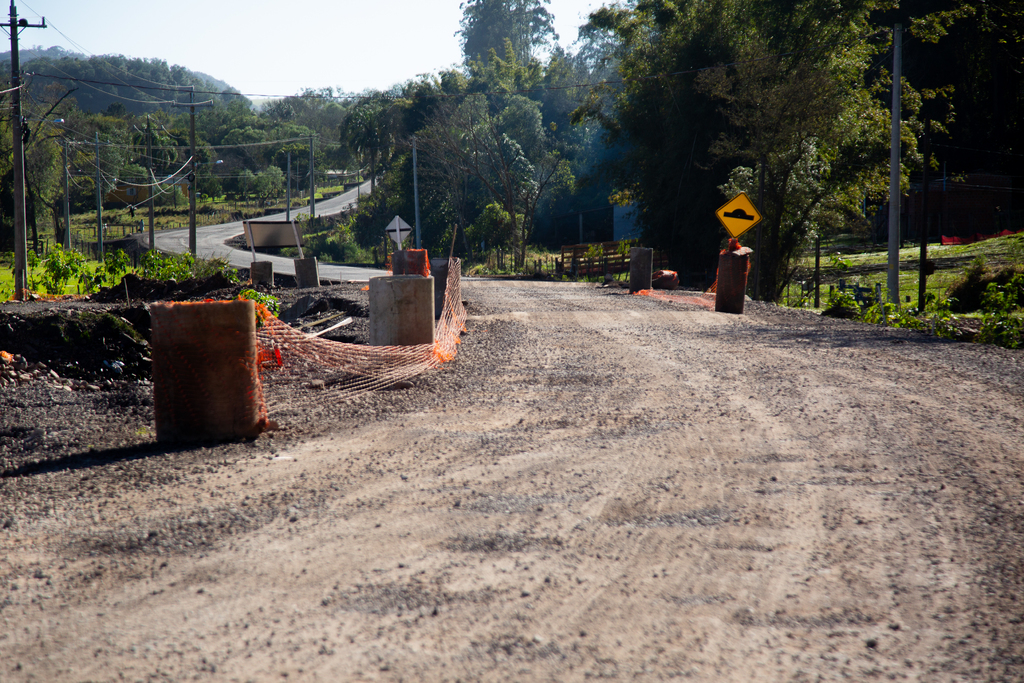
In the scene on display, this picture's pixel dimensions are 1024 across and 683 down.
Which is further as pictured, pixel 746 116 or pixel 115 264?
pixel 746 116

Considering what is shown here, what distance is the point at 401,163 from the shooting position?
63.5 metres

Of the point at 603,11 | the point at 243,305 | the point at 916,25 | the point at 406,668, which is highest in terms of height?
the point at 603,11

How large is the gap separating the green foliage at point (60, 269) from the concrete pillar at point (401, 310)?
48.4ft

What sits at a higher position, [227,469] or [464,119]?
[464,119]

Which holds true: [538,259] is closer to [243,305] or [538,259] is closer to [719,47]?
[719,47]

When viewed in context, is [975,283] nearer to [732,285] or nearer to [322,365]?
[732,285]

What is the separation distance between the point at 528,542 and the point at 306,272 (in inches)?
841

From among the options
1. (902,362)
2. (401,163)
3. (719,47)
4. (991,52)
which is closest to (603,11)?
(719,47)

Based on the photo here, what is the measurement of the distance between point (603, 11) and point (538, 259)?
57.4ft

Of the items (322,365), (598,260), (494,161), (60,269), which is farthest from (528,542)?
(494,161)

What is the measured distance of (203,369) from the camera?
598cm

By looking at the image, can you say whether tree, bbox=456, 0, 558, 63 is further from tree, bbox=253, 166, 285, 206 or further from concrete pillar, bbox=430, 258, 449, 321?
concrete pillar, bbox=430, 258, 449, 321

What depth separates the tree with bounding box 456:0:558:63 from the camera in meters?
119

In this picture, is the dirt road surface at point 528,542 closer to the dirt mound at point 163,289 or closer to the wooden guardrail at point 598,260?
the dirt mound at point 163,289
